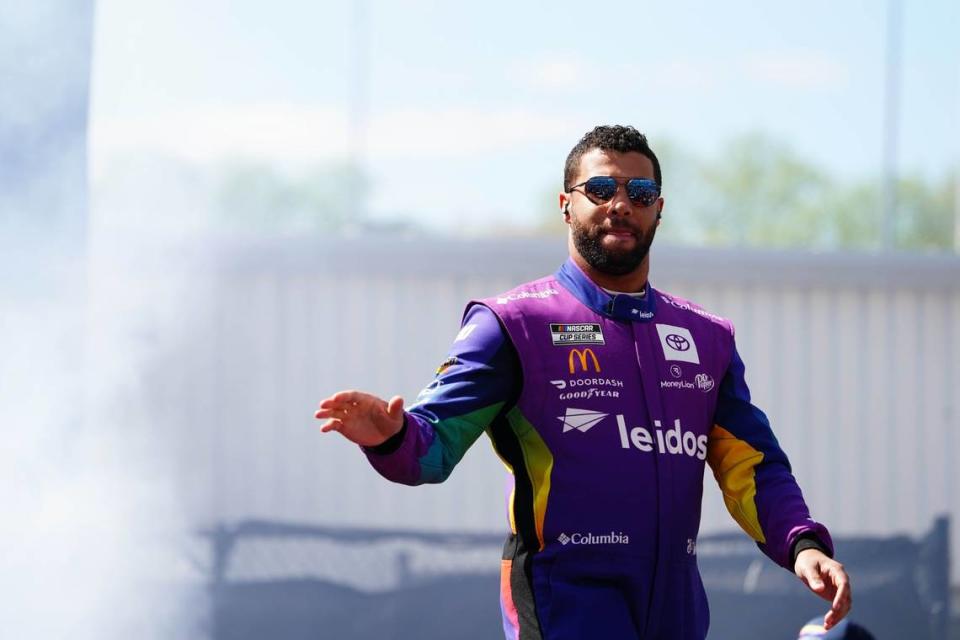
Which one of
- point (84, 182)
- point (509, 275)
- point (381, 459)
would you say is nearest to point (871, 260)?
point (509, 275)

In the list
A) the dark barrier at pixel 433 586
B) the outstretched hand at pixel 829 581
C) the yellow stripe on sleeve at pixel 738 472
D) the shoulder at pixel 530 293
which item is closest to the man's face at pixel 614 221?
→ the shoulder at pixel 530 293

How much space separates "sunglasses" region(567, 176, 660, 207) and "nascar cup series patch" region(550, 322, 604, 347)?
290 millimetres

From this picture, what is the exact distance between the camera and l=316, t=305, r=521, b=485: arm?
7.42 ft

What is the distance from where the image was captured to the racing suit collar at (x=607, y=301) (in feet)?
8.82

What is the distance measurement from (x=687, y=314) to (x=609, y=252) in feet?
0.96

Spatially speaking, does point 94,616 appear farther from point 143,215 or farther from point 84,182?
point 143,215

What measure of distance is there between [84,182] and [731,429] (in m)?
2.42

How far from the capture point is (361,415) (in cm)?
225

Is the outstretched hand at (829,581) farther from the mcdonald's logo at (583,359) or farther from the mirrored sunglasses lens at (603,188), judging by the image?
the mirrored sunglasses lens at (603,188)

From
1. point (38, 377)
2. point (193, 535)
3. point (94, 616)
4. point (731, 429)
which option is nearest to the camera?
point (731, 429)

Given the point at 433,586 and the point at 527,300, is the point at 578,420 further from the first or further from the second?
the point at 433,586

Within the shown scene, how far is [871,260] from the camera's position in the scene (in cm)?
657

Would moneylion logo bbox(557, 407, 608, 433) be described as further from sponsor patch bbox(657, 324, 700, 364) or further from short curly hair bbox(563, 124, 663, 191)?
short curly hair bbox(563, 124, 663, 191)

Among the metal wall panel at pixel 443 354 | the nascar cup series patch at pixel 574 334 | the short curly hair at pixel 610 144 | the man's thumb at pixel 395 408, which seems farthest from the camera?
the metal wall panel at pixel 443 354
